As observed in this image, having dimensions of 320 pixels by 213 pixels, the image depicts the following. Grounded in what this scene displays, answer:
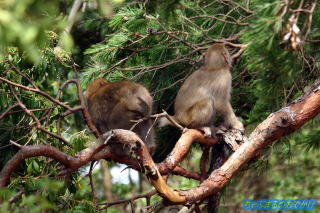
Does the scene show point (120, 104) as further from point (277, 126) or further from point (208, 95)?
point (277, 126)

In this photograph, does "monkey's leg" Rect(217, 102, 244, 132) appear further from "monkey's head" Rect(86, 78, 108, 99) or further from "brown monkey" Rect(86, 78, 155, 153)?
"monkey's head" Rect(86, 78, 108, 99)

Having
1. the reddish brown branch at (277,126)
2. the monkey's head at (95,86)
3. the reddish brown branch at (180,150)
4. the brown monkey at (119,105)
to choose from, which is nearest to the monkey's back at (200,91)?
the reddish brown branch at (180,150)

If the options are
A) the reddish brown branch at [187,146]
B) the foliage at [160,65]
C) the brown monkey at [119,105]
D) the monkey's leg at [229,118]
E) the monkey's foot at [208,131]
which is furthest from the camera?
the monkey's leg at [229,118]

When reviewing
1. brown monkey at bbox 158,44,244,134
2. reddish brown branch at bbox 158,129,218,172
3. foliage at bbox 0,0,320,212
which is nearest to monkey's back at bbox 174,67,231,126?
brown monkey at bbox 158,44,244,134

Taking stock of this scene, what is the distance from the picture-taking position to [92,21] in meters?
8.58

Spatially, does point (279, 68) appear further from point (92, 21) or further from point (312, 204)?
point (92, 21)

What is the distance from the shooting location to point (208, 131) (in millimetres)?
6031

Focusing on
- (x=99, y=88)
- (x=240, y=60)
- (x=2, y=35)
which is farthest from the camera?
(x=240, y=60)

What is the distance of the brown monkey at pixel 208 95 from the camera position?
640 cm

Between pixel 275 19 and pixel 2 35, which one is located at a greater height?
pixel 2 35

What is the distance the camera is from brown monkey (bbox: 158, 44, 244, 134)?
6398 millimetres

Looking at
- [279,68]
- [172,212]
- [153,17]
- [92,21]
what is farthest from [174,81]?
[279,68]

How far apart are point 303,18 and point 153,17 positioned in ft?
6.10

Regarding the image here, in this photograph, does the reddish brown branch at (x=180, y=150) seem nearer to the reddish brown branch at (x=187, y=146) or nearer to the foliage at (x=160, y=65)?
the reddish brown branch at (x=187, y=146)
